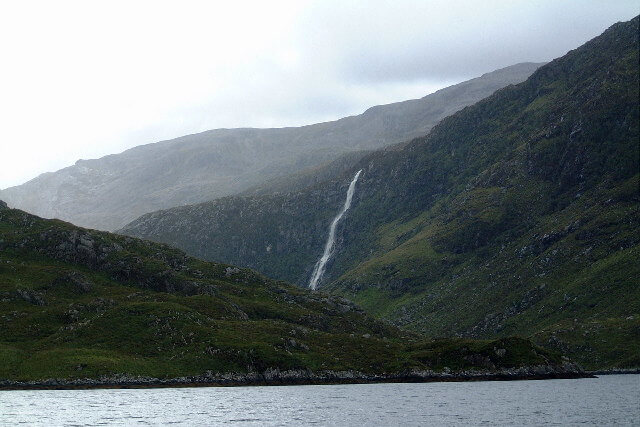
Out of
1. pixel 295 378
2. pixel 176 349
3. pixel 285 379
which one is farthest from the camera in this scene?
pixel 176 349

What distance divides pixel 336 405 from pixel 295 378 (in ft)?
176

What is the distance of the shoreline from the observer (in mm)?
142500

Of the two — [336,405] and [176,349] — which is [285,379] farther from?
[336,405]

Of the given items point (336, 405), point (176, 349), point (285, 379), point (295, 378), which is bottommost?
point (295, 378)

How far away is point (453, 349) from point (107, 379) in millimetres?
94323

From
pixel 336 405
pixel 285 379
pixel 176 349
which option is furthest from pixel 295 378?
pixel 336 405

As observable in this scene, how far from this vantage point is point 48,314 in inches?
6909

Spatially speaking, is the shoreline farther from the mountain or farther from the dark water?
the dark water

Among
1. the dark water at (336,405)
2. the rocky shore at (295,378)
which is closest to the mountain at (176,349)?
the rocky shore at (295,378)

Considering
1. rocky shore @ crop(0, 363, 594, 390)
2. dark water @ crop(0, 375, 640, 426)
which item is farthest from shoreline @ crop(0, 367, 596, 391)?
dark water @ crop(0, 375, 640, 426)

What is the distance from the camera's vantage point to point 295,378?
538ft

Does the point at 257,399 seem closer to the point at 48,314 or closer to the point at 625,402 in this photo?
the point at 625,402

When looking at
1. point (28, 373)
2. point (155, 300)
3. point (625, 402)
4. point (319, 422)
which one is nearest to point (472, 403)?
point (625, 402)

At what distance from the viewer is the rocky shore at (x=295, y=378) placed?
144 metres
